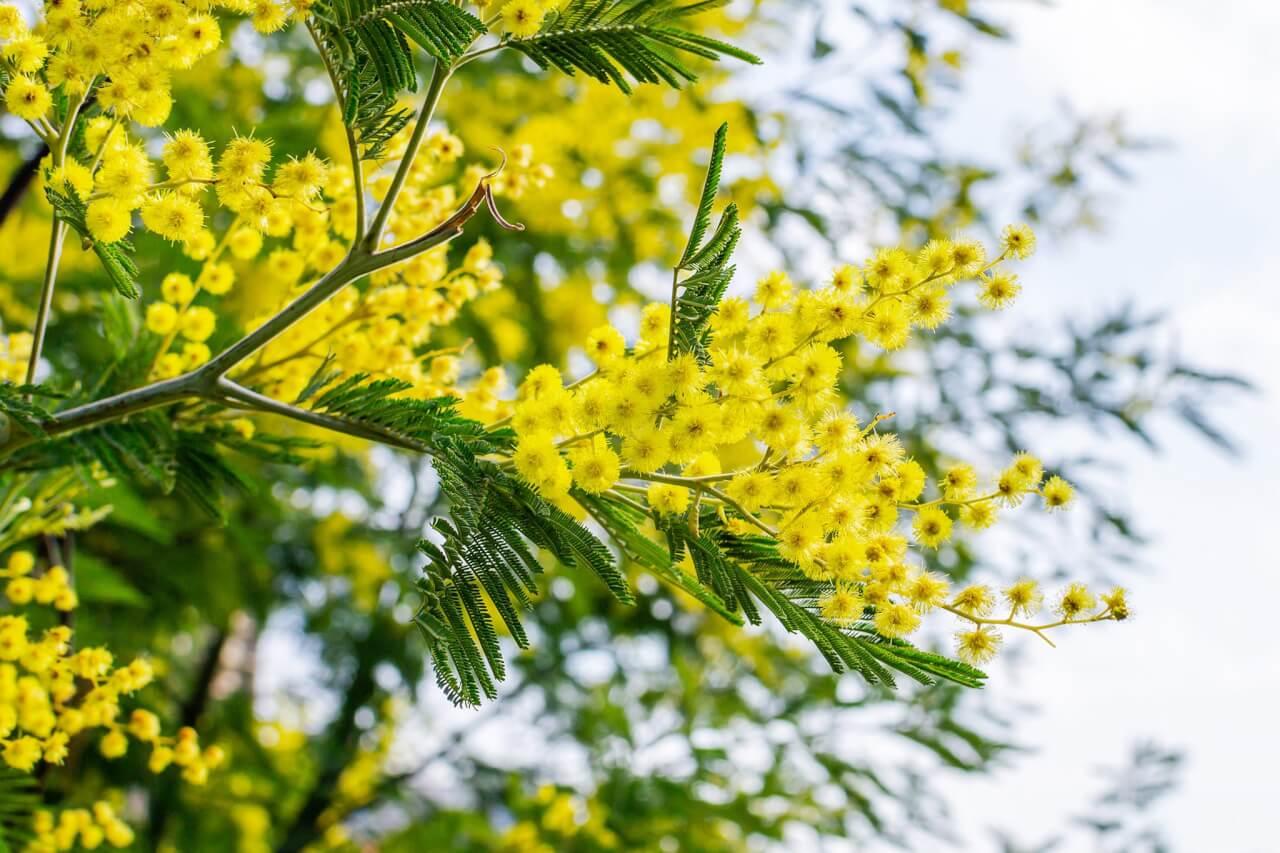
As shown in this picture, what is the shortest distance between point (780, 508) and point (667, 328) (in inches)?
9.5

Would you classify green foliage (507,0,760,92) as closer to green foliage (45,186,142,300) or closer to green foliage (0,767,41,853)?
green foliage (45,186,142,300)

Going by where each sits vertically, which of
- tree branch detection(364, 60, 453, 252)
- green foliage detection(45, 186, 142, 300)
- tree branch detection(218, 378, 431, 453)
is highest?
tree branch detection(364, 60, 453, 252)

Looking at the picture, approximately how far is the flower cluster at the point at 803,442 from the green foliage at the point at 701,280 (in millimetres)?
17

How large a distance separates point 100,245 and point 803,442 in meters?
0.80

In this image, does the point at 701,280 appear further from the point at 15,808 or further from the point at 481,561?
the point at 15,808

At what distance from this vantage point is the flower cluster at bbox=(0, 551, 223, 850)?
1.60 m

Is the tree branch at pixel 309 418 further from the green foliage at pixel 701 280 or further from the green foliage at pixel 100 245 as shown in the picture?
the green foliage at pixel 701 280

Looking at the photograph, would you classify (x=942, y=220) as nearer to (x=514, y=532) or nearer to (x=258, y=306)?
(x=258, y=306)

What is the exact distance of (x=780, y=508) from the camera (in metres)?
1.17

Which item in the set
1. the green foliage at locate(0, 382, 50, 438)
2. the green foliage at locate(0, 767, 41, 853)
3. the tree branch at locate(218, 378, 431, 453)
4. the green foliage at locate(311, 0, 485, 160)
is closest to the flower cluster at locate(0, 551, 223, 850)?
the green foliage at locate(0, 767, 41, 853)

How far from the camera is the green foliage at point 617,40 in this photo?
1.26 metres

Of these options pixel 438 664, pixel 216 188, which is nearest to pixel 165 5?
pixel 216 188

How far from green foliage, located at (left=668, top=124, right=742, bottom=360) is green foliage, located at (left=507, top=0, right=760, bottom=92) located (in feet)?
0.67

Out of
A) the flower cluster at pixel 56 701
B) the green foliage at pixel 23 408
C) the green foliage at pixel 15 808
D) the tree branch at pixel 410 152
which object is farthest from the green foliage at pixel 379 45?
the green foliage at pixel 15 808
